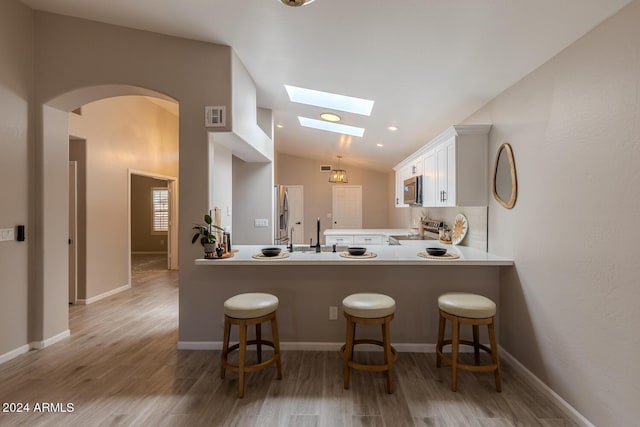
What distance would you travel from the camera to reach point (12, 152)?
2.68 metres

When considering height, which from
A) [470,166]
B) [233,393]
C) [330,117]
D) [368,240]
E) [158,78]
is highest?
[330,117]

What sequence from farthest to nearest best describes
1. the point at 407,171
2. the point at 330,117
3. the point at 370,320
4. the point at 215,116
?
1. the point at 407,171
2. the point at 330,117
3. the point at 215,116
4. the point at 370,320

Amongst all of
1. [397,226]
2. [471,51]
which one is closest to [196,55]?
[471,51]

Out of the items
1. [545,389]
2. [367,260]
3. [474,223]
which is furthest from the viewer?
[474,223]

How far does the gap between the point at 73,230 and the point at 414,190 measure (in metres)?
4.76

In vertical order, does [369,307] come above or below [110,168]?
below

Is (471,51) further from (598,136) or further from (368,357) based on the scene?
(368,357)

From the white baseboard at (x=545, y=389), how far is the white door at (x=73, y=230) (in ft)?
17.3

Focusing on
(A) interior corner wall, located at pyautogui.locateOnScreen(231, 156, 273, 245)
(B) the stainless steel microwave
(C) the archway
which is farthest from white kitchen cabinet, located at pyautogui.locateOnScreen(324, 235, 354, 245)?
(C) the archway

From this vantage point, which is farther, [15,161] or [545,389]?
[15,161]

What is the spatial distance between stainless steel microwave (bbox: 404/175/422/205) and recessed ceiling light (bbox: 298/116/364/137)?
1174 millimetres

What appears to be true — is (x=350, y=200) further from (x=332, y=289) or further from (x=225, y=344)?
(x=225, y=344)

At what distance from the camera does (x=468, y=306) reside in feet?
7.29

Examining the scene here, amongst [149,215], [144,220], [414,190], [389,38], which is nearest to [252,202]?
[414,190]
